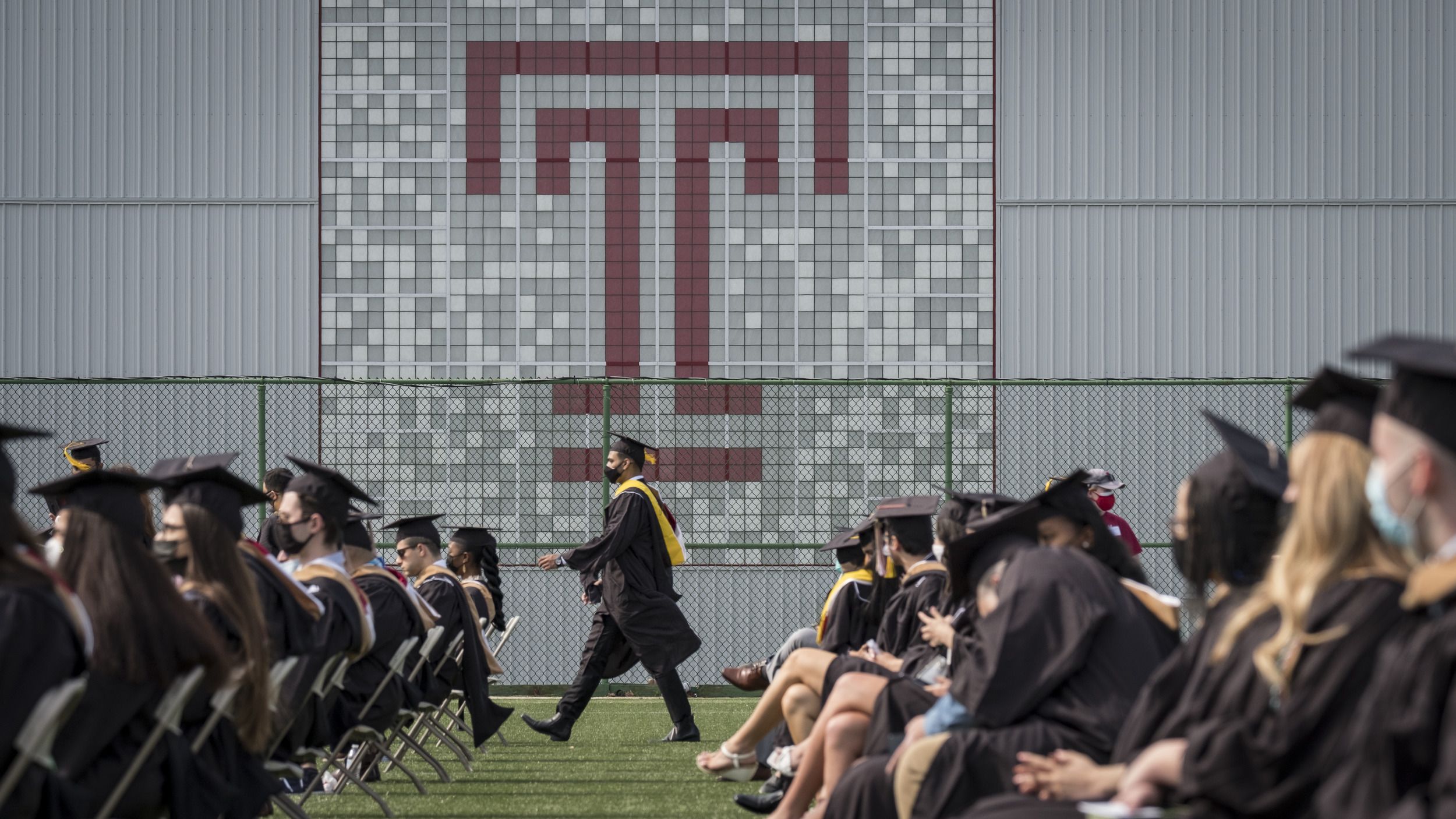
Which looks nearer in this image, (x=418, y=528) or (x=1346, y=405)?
(x=1346, y=405)

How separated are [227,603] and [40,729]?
5.06 ft

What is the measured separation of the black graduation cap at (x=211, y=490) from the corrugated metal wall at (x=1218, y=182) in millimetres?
9797

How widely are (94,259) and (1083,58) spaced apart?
28.8 feet

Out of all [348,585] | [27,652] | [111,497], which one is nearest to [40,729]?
[27,652]

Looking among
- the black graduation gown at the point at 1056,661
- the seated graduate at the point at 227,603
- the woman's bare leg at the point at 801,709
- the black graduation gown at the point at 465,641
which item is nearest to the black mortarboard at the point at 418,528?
the black graduation gown at the point at 465,641

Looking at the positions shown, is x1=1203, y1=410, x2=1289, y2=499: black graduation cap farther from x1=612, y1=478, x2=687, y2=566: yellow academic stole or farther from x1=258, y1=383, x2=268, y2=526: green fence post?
x1=258, y1=383, x2=268, y2=526: green fence post

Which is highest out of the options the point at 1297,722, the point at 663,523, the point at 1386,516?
the point at 1386,516

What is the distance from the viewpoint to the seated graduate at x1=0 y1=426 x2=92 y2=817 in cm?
362

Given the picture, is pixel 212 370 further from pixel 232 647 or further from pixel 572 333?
pixel 232 647

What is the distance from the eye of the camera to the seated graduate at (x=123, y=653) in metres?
4.22

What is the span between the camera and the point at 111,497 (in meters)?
4.59

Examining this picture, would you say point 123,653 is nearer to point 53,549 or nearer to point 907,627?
point 53,549

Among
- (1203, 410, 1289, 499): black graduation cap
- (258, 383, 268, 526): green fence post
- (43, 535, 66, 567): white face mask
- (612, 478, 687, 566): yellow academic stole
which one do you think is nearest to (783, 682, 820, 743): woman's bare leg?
(43, 535, 66, 567): white face mask

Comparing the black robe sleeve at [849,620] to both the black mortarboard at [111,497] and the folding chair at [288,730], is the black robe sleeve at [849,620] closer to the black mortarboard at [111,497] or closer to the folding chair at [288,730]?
the folding chair at [288,730]
